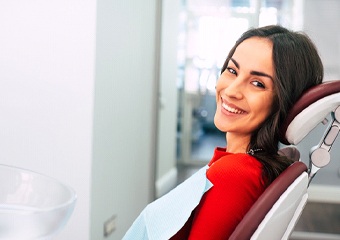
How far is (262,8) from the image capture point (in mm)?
3926

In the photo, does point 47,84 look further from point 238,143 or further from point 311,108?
point 311,108

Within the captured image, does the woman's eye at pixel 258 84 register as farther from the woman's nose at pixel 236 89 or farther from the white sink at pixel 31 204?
the white sink at pixel 31 204

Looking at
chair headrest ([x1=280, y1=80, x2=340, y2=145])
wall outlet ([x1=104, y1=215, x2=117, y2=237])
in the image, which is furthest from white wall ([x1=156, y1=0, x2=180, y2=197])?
chair headrest ([x1=280, y1=80, x2=340, y2=145])

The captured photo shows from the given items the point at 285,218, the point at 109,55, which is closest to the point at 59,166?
the point at 109,55

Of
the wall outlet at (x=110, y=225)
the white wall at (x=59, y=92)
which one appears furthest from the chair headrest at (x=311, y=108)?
the wall outlet at (x=110, y=225)

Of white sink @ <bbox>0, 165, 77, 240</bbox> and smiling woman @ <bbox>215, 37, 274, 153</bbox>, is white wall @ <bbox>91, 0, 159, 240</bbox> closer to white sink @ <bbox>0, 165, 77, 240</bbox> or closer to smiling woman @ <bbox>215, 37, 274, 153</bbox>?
smiling woman @ <bbox>215, 37, 274, 153</bbox>

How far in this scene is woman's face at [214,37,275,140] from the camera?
119 cm

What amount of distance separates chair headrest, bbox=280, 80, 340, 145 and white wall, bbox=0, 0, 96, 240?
1.37 metres

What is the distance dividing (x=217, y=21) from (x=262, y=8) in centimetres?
142

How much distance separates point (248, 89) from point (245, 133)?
0.38ft

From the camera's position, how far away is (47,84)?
2.37 meters

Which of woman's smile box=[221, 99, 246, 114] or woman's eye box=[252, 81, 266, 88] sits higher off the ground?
woman's eye box=[252, 81, 266, 88]

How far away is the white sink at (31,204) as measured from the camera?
80 cm

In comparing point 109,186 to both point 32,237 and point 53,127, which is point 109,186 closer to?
Answer: point 53,127
